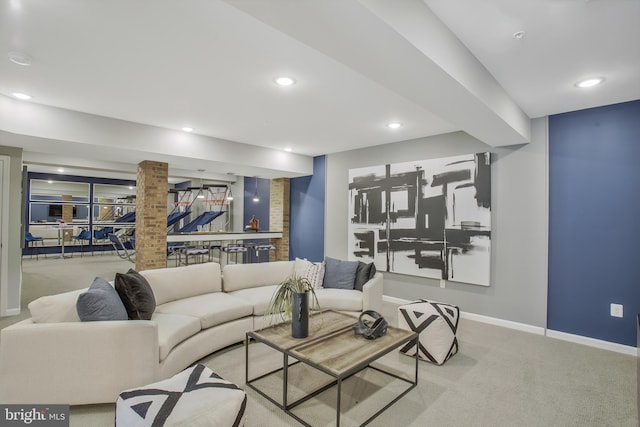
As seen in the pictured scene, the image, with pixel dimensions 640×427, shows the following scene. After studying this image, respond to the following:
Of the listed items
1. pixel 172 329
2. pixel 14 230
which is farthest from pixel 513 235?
pixel 14 230

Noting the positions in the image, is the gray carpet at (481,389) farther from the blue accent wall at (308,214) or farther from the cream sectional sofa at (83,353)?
the blue accent wall at (308,214)

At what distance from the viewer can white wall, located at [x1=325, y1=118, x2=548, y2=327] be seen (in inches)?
152

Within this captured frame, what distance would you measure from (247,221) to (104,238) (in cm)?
520

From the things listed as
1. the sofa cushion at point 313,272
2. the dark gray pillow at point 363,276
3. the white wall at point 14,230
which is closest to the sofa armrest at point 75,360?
the sofa cushion at point 313,272

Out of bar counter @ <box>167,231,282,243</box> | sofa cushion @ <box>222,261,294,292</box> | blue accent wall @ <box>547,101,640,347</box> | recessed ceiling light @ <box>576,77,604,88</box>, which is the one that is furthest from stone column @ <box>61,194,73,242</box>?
recessed ceiling light @ <box>576,77,604,88</box>

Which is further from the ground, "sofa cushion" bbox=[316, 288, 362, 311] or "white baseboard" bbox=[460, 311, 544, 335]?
"sofa cushion" bbox=[316, 288, 362, 311]

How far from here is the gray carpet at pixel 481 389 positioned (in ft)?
7.09

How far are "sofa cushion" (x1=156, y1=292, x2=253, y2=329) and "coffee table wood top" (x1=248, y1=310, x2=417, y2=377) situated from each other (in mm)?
696

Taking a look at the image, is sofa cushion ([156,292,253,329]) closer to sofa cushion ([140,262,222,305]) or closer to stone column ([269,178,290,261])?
sofa cushion ([140,262,222,305])

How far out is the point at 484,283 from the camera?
4.24 metres

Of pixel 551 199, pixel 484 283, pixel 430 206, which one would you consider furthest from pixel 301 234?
pixel 551 199

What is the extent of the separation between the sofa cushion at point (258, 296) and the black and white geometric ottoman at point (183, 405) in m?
1.61

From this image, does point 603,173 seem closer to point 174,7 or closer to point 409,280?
point 409,280

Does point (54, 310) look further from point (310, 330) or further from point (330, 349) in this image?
point (330, 349)
